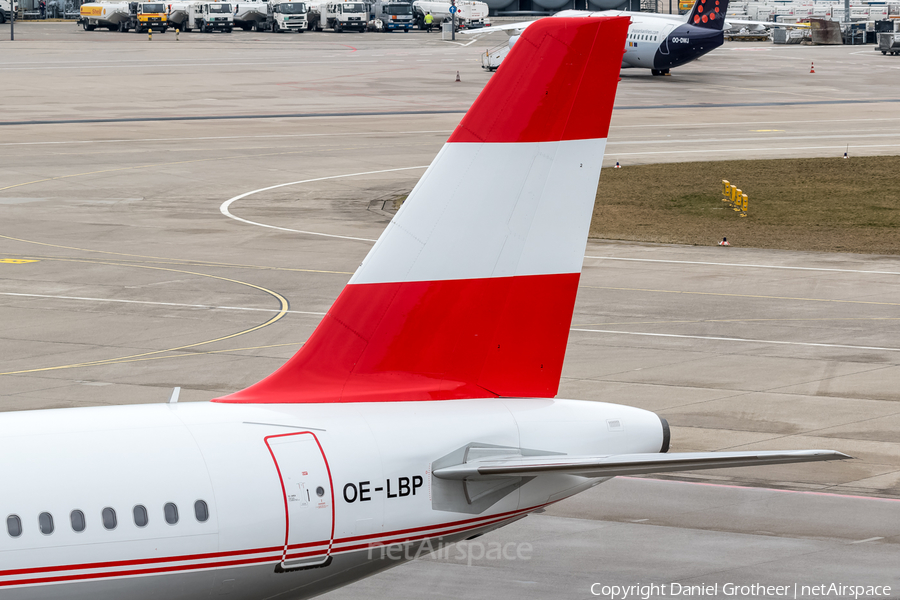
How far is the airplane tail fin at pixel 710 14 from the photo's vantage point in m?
87.2

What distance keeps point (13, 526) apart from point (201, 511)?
49.9 inches

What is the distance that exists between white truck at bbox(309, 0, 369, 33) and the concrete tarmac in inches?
2936

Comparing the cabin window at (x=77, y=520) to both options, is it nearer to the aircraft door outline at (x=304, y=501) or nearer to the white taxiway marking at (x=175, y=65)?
the aircraft door outline at (x=304, y=501)

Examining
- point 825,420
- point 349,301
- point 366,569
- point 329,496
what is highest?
point 349,301

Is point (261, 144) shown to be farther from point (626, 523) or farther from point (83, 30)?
point (83, 30)

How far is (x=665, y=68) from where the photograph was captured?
3784 inches

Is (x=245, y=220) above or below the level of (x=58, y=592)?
below

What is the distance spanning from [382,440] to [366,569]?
1013 millimetres

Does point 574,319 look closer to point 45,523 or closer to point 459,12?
point 45,523

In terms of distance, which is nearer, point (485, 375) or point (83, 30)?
point (485, 375)

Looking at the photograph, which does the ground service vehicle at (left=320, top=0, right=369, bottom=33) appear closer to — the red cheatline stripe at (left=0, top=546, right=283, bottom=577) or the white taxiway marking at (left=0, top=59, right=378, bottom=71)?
the white taxiway marking at (left=0, top=59, right=378, bottom=71)

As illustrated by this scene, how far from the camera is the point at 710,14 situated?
3433 inches

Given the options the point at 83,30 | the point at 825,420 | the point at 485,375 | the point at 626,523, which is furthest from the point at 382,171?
the point at 83,30

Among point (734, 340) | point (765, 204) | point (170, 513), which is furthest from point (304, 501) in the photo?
point (765, 204)
